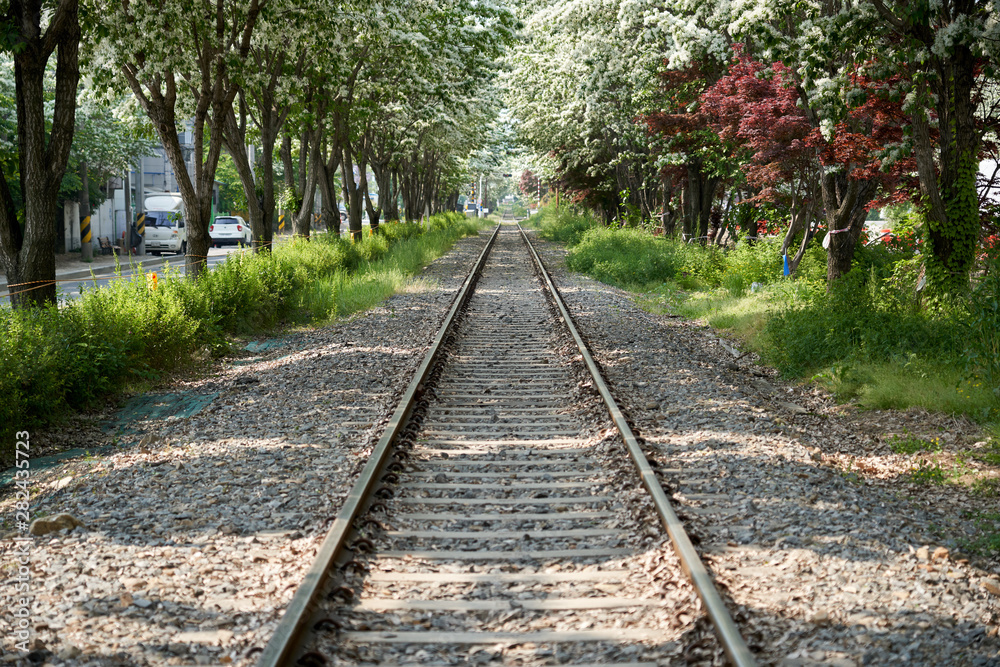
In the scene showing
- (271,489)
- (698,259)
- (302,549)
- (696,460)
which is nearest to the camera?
(302,549)

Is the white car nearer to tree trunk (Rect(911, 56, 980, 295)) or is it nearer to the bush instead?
the bush

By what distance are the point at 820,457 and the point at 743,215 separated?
16.4m

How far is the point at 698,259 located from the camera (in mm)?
21859

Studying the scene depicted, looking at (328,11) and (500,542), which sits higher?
A: (328,11)

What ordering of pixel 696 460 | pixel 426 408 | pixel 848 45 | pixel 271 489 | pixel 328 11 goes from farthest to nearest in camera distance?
pixel 328 11 → pixel 848 45 → pixel 426 408 → pixel 696 460 → pixel 271 489

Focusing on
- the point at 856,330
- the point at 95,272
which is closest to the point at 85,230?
the point at 95,272

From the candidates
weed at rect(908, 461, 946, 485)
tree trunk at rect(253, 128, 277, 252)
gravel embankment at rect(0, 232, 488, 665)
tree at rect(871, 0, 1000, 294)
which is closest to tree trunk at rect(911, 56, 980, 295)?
tree at rect(871, 0, 1000, 294)

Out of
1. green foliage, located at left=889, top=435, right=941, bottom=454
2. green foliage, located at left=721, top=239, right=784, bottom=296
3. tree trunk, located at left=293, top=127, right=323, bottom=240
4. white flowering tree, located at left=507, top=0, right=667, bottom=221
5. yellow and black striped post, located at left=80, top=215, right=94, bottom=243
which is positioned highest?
white flowering tree, located at left=507, top=0, right=667, bottom=221

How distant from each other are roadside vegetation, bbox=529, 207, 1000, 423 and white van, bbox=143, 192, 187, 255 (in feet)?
85.7

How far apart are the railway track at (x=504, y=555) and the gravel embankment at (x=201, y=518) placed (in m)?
0.29

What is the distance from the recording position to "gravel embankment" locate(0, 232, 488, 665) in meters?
4.38

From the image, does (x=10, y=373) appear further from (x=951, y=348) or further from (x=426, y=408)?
(x=951, y=348)

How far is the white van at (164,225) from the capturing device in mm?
38906

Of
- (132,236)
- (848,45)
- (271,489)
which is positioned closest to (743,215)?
(848,45)
